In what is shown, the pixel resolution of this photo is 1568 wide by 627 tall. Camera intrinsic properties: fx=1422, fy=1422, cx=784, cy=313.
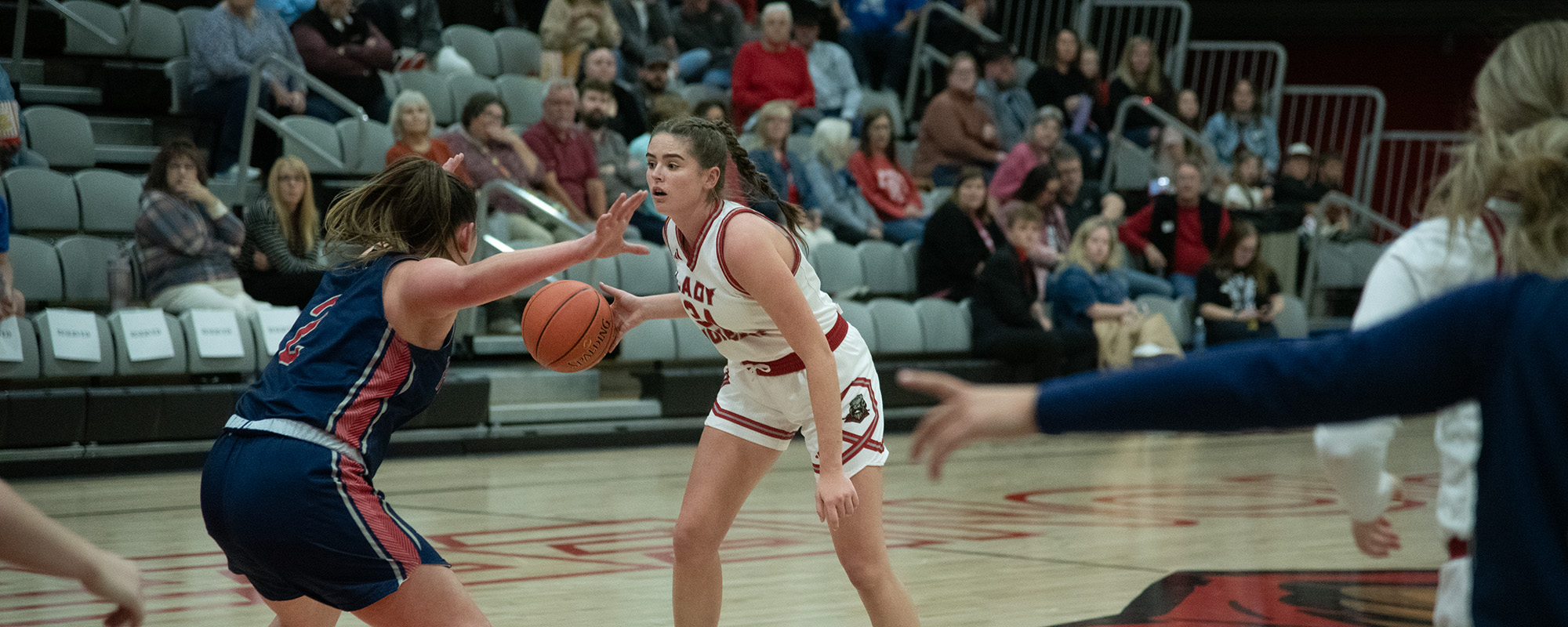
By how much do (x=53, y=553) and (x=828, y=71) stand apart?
10.1m

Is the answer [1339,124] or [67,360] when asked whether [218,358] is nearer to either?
[67,360]

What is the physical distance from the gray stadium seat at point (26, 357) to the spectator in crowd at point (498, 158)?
2.46m

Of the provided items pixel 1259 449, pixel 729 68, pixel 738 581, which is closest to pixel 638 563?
pixel 738 581

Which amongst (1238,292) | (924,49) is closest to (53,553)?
(1238,292)

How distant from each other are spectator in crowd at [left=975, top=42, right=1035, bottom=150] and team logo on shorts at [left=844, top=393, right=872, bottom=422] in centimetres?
915

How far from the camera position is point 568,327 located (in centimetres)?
335

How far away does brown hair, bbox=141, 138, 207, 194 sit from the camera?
708 cm

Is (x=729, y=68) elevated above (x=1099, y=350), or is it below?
above

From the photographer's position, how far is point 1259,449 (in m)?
9.28

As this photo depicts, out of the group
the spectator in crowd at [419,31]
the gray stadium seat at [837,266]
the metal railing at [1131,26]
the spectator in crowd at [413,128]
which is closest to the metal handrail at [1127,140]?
the metal railing at [1131,26]

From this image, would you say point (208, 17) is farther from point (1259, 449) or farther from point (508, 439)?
point (1259, 449)

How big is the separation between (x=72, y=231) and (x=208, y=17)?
1449 millimetres

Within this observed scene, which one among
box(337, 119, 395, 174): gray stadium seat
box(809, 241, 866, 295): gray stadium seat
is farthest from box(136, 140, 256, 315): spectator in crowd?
box(809, 241, 866, 295): gray stadium seat

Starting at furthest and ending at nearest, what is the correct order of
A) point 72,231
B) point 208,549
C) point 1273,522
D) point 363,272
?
point 72,231, point 1273,522, point 208,549, point 363,272
